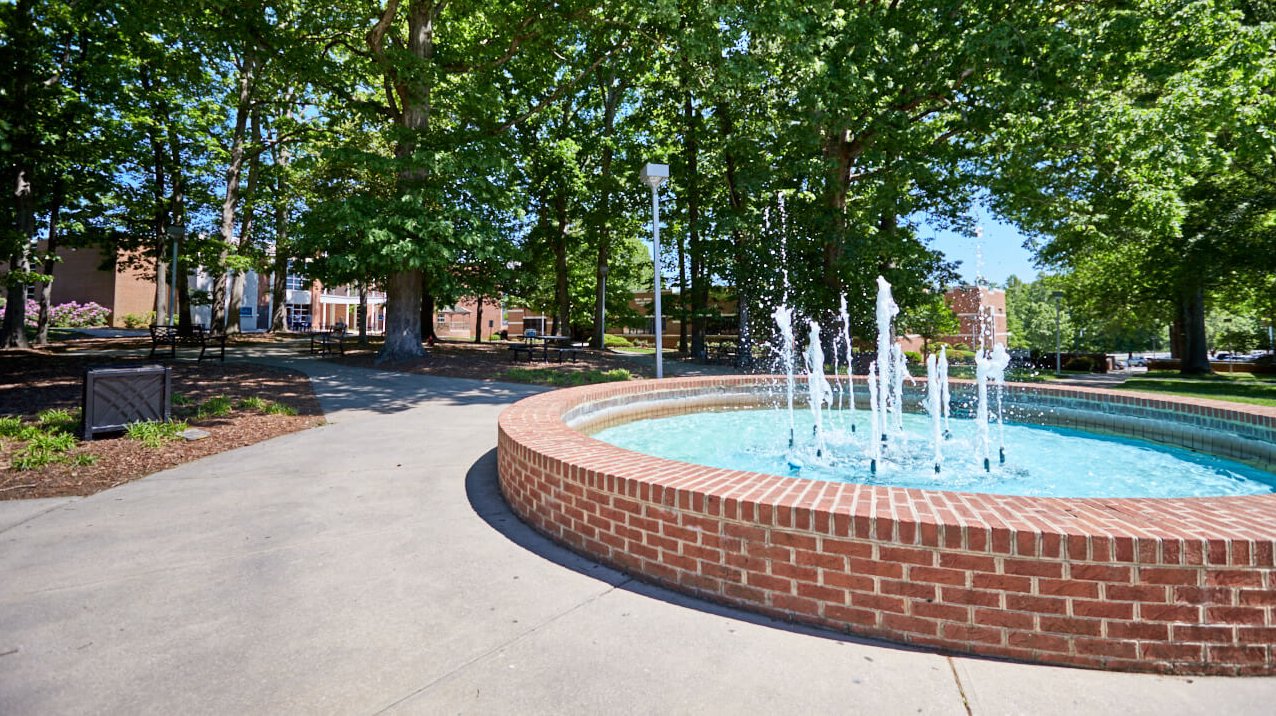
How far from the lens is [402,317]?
16.6m

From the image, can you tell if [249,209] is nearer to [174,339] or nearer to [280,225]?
[280,225]

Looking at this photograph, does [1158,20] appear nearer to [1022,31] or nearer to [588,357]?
[1022,31]

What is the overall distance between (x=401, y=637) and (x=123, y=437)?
252 inches

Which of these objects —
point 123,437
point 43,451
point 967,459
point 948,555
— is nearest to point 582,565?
point 948,555

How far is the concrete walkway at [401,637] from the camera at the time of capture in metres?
2.19

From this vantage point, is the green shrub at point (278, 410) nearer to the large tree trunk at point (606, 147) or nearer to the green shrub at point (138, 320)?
the large tree trunk at point (606, 147)

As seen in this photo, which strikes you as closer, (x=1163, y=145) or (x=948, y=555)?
(x=948, y=555)

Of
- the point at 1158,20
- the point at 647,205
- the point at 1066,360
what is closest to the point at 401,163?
the point at 647,205

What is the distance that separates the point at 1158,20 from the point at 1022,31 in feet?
10.6

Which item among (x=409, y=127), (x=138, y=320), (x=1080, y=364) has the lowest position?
(x=1080, y=364)

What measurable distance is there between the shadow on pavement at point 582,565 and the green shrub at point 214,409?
16.9 feet

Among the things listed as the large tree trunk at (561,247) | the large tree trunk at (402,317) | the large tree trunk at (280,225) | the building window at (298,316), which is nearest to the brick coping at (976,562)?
the large tree trunk at (402,317)

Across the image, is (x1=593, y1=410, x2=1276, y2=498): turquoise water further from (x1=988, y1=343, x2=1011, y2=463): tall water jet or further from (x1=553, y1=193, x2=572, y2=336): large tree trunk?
(x1=553, y1=193, x2=572, y2=336): large tree trunk

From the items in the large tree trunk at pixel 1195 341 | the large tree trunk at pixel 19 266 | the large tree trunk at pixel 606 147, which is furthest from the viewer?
the large tree trunk at pixel 1195 341
